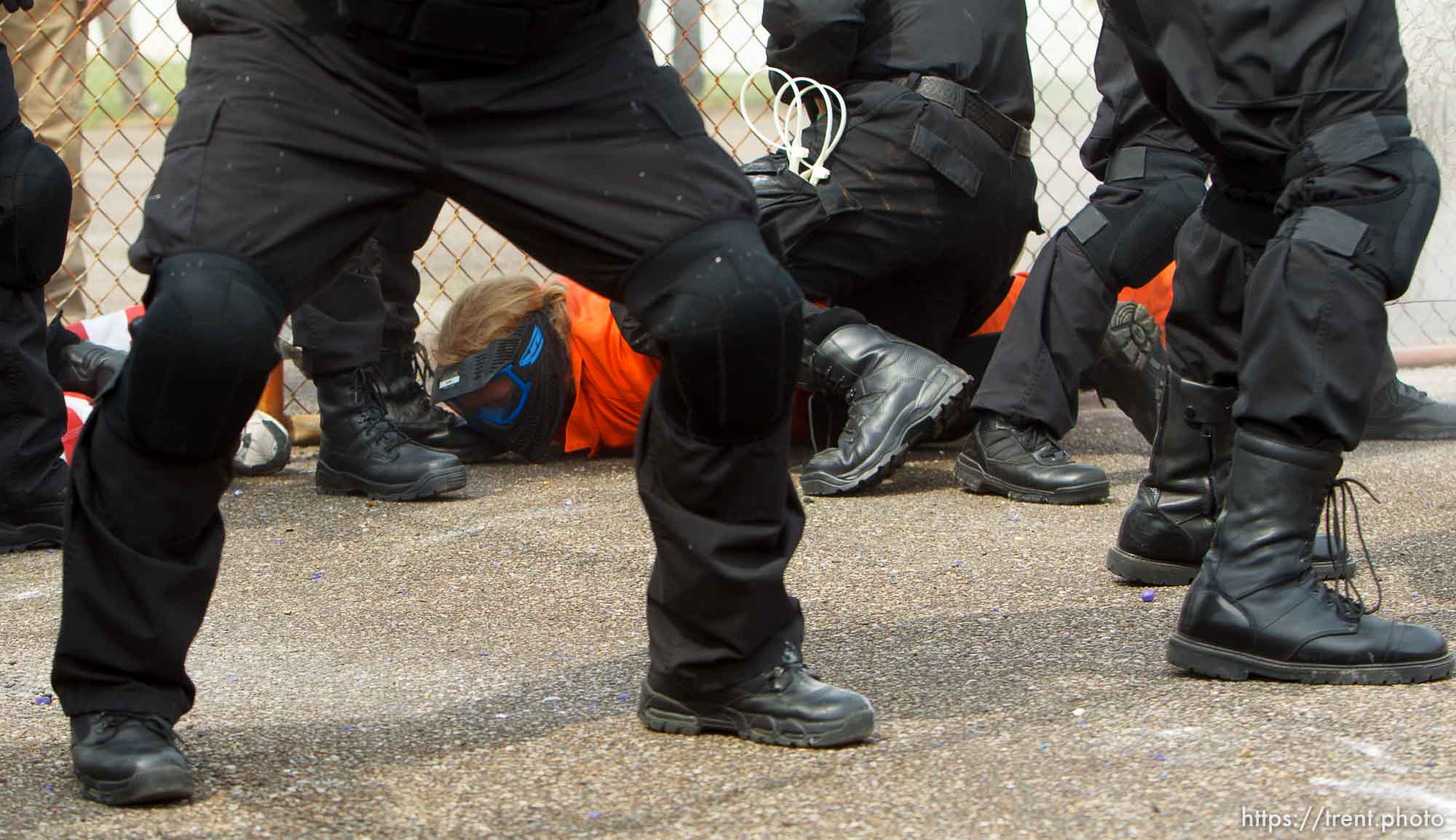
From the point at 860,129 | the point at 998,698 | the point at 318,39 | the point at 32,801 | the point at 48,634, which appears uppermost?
the point at 318,39

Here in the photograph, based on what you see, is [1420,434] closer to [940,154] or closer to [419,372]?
[940,154]

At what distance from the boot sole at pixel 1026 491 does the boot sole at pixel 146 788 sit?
239 centimetres

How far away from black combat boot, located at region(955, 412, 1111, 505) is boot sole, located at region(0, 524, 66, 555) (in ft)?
7.06

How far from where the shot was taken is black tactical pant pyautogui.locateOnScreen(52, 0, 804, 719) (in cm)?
191

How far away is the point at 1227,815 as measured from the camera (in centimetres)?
183

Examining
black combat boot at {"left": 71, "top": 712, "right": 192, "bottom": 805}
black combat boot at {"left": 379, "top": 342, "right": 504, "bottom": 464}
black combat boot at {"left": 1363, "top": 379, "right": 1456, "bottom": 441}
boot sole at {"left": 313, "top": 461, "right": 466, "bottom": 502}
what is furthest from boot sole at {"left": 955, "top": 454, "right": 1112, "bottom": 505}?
black combat boot at {"left": 71, "top": 712, "right": 192, "bottom": 805}

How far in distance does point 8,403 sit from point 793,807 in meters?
2.35

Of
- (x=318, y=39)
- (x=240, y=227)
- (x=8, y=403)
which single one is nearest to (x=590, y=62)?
(x=318, y=39)

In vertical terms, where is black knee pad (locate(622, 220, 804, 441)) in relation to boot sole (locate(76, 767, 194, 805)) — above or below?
above

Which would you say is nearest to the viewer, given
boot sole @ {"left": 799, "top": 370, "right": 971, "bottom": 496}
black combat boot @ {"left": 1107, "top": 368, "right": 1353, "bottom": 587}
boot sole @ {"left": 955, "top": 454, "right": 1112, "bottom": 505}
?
black combat boot @ {"left": 1107, "top": 368, "right": 1353, "bottom": 587}

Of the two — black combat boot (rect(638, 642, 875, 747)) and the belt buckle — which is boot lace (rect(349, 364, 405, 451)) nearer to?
the belt buckle

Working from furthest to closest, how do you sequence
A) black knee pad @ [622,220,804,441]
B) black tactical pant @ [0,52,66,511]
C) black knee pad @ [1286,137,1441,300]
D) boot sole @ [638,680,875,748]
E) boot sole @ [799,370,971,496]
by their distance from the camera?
1. boot sole @ [799,370,971,496]
2. black tactical pant @ [0,52,66,511]
3. black knee pad @ [1286,137,1441,300]
4. boot sole @ [638,680,875,748]
5. black knee pad @ [622,220,804,441]

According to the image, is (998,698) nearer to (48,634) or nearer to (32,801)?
(32,801)

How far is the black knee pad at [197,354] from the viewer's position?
6.04 feet
